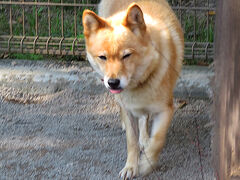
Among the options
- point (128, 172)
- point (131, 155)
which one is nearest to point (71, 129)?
point (131, 155)

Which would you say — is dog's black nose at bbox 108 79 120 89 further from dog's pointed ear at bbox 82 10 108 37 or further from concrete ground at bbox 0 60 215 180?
concrete ground at bbox 0 60 215 180

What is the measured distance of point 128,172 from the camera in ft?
10.4

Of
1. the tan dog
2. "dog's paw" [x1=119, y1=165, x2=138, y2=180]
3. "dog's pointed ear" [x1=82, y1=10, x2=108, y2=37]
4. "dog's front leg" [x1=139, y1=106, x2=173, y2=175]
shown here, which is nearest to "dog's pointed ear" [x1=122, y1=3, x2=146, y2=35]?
the tan dog

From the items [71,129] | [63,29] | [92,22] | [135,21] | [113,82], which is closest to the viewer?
[113,82]

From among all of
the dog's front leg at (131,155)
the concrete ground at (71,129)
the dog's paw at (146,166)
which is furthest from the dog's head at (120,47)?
the concrete ground at (71,129)

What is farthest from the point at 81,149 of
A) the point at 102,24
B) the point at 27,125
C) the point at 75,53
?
the point at 75,53

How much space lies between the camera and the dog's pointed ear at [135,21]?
3.02 metres

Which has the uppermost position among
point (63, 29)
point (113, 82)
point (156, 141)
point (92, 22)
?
point (92, 22)

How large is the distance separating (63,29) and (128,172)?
2.58 m

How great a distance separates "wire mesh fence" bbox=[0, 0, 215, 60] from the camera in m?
4.82

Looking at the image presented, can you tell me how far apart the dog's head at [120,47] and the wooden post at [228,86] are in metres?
1.75

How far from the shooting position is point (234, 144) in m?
1.14

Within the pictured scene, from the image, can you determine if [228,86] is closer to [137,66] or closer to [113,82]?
[113,82]

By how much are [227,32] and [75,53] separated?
4.00m
